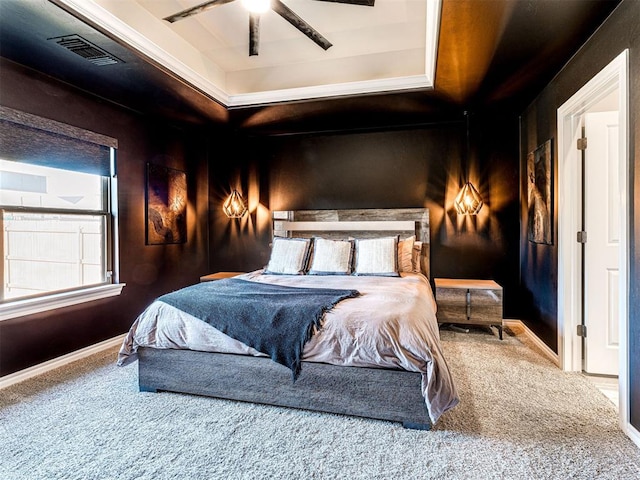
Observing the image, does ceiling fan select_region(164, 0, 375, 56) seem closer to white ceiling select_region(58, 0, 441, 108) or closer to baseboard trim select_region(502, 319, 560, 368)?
white ceiling select_region(58, 0, 441, 108)

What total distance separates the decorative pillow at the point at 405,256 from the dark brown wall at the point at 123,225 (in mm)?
2813

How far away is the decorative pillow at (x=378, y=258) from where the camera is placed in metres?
3.80

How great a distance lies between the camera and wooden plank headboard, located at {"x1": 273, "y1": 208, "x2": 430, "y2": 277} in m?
4.40

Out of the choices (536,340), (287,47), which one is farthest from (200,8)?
(536,340)

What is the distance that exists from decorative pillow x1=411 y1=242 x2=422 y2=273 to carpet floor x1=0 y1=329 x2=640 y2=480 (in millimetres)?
1656

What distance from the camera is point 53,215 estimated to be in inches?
124

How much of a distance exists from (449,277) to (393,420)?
266 centimetres

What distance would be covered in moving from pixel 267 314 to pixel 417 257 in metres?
2.45

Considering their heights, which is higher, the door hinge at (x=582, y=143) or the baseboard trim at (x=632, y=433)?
the door hinge at (x=582, y=143)

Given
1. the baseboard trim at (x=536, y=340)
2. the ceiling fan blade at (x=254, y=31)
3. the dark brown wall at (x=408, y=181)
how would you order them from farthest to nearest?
the dark brown wall at (x=408, y=181) → the baseboard trim at (x=536, y=340) → the ceiling fan blade at (x=254, y=31)

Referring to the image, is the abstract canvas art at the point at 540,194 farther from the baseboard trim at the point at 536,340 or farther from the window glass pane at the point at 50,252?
the window glass pane at the point at 50,252

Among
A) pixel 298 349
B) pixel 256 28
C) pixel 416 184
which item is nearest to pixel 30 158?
pixel 256 28

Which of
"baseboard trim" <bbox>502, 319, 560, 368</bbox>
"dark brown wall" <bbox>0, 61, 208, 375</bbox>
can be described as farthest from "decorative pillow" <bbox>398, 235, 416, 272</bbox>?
"dark brown wall" <bbox>0, 61, 208, 375</bbox>

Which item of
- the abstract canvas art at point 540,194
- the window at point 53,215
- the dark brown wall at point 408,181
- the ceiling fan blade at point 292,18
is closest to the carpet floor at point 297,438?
the window at point 53,215
